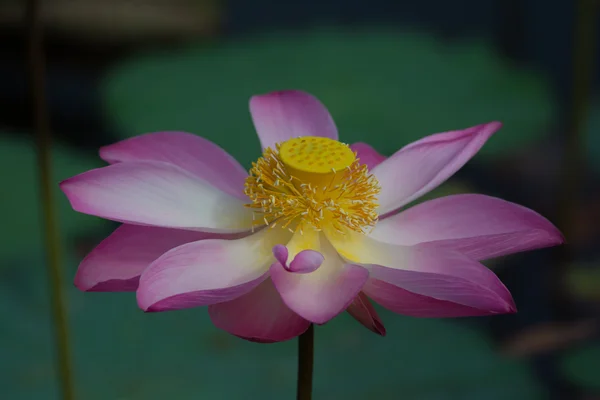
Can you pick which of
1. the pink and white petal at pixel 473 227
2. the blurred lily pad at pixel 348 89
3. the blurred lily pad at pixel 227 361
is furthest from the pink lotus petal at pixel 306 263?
the blurred lily pad at pixel 348 89

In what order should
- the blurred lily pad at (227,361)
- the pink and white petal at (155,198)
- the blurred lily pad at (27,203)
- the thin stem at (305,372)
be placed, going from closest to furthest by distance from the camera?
the thin stem at (305,372)
the pink and white petal at (155,198)
the blurred lily pad at (227,361)
the blurred lily pad at (27,203)

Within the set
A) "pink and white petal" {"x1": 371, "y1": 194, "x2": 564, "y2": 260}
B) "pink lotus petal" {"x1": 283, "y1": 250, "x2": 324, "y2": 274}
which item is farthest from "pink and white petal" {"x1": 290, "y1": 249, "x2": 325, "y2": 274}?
"pink and white petal" {"x1": 371, "y1": 194, "x2": 564, "y2": 260}

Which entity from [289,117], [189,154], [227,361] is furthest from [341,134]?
[189,154]

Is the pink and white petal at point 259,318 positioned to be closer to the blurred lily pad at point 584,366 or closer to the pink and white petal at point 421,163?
the pink and white petal at point 421,163

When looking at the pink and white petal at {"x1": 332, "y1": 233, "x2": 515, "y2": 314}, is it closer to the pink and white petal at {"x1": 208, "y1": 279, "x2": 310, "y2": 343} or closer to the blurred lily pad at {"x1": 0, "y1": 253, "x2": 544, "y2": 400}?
the pink and white petal at {"x1": 208, "y1": 279, "x2": 310, "y2": 343}

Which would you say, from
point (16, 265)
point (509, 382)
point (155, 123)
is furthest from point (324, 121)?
point (155, 123)

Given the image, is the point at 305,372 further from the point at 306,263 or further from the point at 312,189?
the point at 312,189

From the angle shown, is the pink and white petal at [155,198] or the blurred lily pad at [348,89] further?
the blurred lily pad at [348,89]
